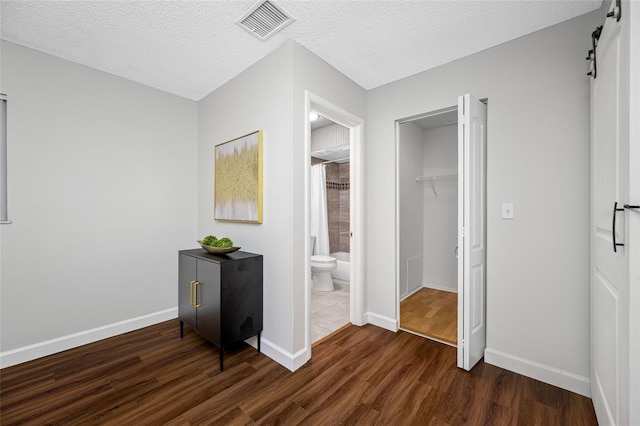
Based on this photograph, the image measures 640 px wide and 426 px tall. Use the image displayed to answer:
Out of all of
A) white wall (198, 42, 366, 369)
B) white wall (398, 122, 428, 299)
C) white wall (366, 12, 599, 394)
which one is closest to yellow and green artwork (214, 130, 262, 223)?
white wall (198, 42, 366, 369)

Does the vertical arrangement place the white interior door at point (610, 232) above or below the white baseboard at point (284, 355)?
above

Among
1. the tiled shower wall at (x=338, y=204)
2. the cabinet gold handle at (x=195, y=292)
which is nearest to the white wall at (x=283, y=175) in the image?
the cabinet gold handle at (x=195, y=292)

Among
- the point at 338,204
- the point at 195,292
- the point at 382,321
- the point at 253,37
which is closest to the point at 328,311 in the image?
the point at 382,321

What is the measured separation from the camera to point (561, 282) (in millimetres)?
1855

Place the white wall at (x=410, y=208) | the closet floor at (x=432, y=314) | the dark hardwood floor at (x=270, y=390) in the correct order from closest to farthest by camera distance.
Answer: the dark hardwood floor at (x=270, y=390) < the closet floor at (x=432, y=314) < the white wall at (x=410, y=208)

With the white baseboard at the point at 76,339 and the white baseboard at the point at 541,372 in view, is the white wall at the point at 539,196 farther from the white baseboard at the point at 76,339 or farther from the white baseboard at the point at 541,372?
the white baseboard at the point at 76,339

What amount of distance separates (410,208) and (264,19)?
2834 millimetres

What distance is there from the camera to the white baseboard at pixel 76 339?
2.10m

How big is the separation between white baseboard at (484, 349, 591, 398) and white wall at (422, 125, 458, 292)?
5.99 feet

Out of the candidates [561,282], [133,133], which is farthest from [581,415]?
[133,133]

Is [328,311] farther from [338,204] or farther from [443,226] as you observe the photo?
[338,204]

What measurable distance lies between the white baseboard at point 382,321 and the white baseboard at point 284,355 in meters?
0.92

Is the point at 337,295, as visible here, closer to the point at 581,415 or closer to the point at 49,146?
the point at 581,415

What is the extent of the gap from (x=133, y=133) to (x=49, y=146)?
2.14 ft
